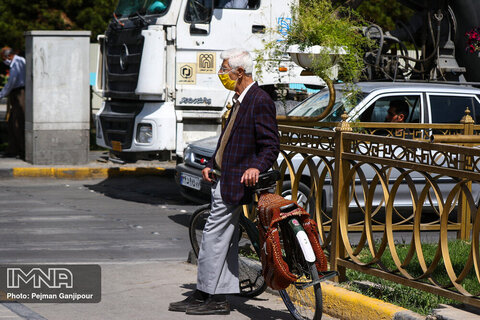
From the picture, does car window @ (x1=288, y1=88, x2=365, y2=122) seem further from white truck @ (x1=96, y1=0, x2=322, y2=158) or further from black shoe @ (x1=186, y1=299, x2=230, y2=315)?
black shoe @ (x1=186, y1=299, x2=230, y2=315)

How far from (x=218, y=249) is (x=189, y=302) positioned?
0.49 meters

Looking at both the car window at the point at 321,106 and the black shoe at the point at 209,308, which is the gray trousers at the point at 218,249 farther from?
the car window at the point at 321,106

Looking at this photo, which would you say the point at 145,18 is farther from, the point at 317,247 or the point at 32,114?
the point at 317,247

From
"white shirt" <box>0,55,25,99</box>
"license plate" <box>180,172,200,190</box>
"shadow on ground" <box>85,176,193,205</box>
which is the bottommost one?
"shadow on ground" <box>85,176,193,205</box>

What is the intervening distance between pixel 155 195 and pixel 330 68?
5.22m

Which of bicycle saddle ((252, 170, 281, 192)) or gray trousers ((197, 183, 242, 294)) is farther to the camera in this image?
gray trousers ((197, 183, 242, 294))

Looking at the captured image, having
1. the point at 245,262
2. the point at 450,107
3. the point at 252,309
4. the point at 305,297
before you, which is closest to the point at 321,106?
the point at 450,107

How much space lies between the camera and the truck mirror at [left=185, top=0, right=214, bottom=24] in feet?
39.1

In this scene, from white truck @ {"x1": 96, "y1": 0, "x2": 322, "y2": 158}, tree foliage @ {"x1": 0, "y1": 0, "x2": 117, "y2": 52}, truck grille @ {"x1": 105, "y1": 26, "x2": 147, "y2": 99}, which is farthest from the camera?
tree foliage @ {"x1": 0, "y1": 0, "x2": 117, "y2": 52}

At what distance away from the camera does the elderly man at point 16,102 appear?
16016 millimetres

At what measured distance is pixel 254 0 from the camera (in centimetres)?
1219

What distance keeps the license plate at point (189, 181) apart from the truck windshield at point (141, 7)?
269cm

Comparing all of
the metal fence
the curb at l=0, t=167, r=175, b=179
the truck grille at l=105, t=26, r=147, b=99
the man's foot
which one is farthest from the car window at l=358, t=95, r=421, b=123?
the curb at l=0, t=167, r=175, b=179

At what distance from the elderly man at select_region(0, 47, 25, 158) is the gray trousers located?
1080cm
